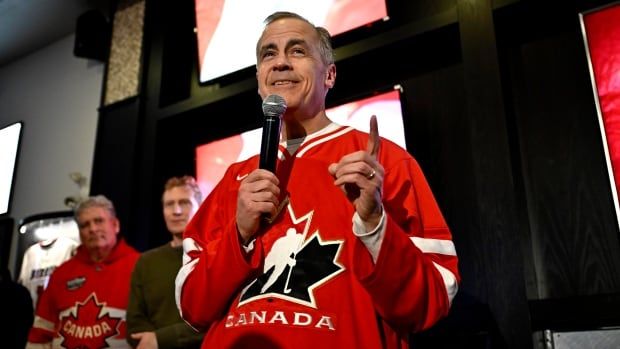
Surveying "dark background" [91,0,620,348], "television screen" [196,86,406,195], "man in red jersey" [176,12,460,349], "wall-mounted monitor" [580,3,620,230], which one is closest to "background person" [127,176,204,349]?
"television screen" [196,86,406,195]

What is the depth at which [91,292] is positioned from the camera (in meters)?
2.42

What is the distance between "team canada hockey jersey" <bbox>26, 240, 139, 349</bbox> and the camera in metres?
2.30

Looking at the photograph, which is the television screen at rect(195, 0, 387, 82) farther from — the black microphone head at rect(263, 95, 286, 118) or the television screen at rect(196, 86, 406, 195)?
the black microphone head at rect(263, 95, 286, 118)

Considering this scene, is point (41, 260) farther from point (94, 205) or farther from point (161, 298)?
point (161, 298)

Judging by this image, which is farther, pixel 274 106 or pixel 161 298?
pixel 161 298

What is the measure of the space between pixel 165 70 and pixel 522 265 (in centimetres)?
211

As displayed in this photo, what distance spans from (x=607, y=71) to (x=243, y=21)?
5.12ft

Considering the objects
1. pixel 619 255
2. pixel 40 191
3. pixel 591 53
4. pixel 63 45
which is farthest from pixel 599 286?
Result: pixel 63 45

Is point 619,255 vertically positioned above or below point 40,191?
below

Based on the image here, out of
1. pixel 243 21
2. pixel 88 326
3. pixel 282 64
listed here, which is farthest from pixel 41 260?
pixel 282 64

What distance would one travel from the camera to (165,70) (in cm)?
310

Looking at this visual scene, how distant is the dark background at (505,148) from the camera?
1828 mm

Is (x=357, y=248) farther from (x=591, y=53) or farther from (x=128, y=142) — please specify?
(x=128, y=142)

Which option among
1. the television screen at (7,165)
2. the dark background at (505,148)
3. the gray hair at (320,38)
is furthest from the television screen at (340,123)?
the television screen at (7,165)
